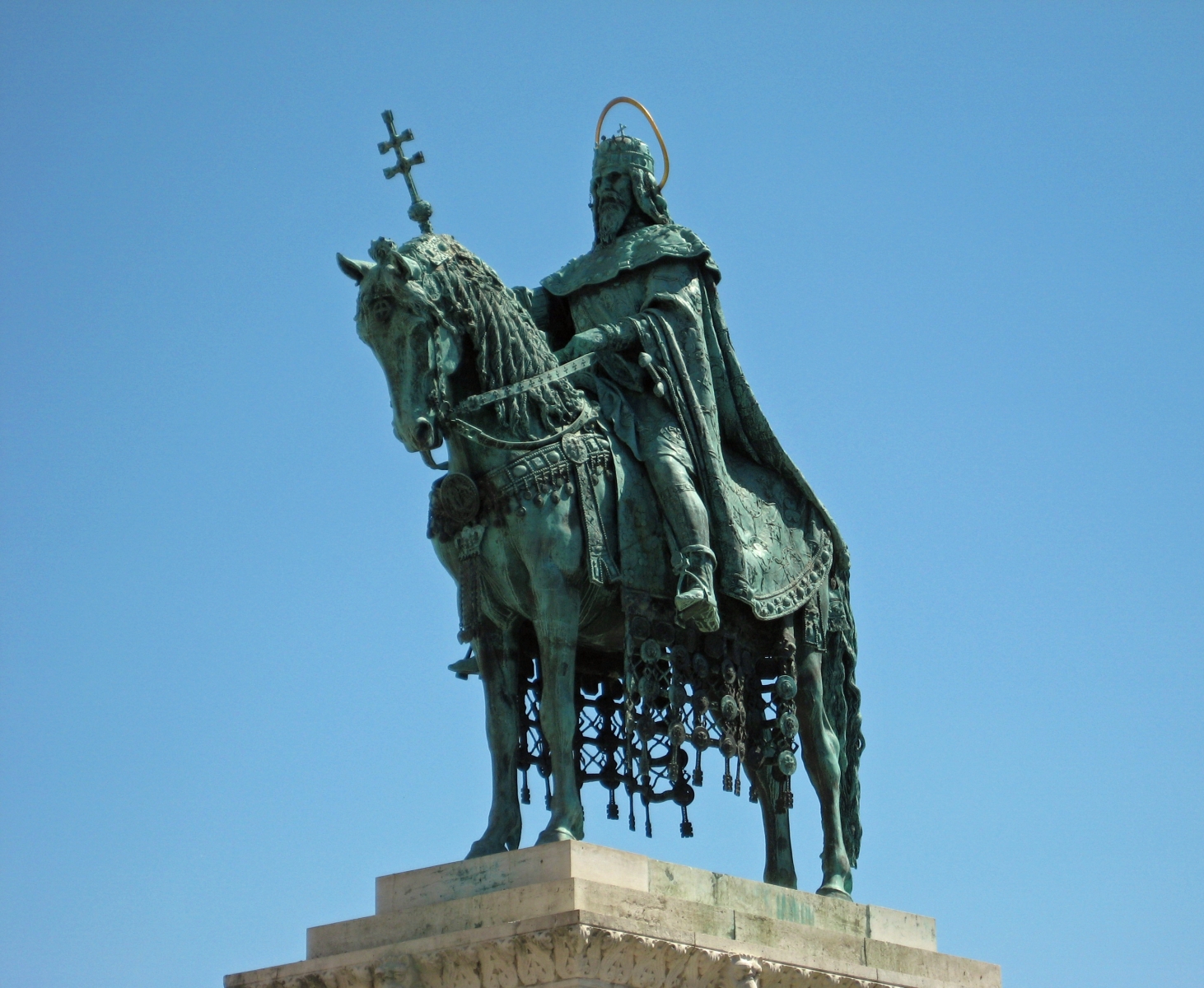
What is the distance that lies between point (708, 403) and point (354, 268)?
260 centimetres

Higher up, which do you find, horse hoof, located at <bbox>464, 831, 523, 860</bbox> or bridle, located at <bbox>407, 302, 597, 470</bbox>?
bridle, located at <bbox>407, 302, 597, 470</bbox>

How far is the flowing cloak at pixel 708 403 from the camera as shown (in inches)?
579

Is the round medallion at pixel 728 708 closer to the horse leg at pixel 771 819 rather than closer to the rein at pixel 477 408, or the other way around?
the horse leg at pixel 771 819

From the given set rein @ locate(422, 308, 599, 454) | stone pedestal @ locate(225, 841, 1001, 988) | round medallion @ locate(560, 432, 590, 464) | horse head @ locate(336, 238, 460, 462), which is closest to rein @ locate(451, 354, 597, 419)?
rein @ locate(422, 308, 599, 454)

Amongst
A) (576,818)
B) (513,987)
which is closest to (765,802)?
(576,818)

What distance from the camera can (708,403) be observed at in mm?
14938

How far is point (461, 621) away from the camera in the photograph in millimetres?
14266

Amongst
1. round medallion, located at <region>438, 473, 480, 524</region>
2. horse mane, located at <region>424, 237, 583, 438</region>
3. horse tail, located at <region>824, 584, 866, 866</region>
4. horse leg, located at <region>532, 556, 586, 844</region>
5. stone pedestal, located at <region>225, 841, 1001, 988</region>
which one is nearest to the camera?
stone pedestal, located at <region>225, 841, 1001, 988</region>

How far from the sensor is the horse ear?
13812 mm

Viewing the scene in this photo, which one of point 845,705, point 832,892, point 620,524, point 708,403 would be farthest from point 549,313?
point 832,892

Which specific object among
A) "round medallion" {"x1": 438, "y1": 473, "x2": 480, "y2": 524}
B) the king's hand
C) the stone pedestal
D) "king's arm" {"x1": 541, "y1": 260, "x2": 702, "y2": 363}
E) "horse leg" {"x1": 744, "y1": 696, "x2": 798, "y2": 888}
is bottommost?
the stone pedestal

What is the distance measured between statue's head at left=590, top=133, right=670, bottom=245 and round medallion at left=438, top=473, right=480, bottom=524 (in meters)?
2.51

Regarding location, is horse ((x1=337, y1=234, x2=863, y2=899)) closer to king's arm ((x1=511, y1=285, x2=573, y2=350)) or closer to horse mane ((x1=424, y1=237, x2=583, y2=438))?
horse mane ((x1=424, y1=237, x2=583, y2=438))

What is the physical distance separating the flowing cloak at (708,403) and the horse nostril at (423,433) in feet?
4.83
